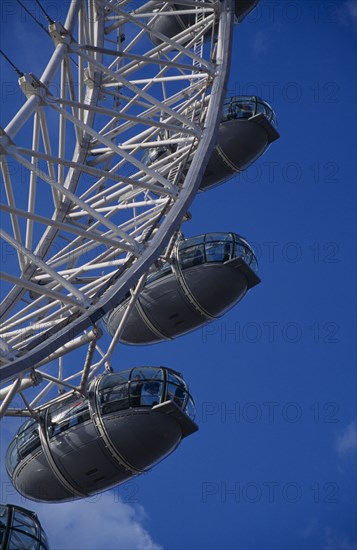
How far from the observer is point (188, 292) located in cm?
2956

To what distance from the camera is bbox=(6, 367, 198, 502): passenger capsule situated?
987 inches

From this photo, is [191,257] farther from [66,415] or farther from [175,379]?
[66,415]

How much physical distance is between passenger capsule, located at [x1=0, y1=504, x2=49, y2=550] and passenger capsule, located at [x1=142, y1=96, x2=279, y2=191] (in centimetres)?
1335

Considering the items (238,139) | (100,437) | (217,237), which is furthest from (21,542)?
(238,139)

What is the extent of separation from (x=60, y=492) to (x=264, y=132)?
535 inches

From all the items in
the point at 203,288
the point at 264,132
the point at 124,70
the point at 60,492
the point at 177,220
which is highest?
the point at 264,132

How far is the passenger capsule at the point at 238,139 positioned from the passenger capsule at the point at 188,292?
4784 mm

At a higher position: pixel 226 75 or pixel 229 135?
pixel 229 135

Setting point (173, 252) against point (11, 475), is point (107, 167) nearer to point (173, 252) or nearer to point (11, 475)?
point (173, 252)

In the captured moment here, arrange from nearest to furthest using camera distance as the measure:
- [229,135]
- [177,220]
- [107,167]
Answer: [177,220] < [107,167] < [229,135]

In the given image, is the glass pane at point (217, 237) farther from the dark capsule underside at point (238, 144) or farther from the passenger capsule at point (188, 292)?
the dark capsule underside at point (238, 144)

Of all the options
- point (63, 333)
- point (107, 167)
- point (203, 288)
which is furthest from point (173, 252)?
point (63, 333)

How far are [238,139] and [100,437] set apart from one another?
40.8 ft

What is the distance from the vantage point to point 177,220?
2539 cm
